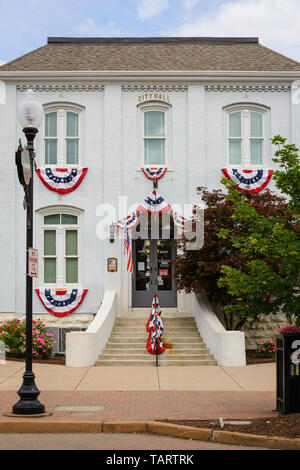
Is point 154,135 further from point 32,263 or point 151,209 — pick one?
point 32,263

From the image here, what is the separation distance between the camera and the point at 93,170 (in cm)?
1962

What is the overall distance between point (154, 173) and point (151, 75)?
10.1 ft

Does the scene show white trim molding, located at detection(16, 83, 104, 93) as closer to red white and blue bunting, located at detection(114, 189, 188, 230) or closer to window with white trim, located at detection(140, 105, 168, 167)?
window with white trim, located at detection(140, 105, 168, 167)

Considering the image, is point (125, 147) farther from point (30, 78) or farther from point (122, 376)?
point (122, 376)

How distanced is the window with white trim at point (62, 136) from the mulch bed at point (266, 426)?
40.8 ft

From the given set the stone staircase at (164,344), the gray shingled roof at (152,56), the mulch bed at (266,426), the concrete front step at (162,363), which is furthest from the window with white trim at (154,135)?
the mulch bed at (266,426)

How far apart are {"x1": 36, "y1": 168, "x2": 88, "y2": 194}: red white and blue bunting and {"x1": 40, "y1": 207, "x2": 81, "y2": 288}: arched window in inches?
25.3

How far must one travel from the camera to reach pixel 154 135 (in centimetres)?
2000

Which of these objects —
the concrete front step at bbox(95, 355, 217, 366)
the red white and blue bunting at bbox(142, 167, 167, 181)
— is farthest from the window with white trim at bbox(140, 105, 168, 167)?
the concrete front step at bbox(95, 355, 217, 366)

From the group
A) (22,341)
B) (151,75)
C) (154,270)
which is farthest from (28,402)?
(151,75)

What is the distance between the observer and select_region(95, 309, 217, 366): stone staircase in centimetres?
1556

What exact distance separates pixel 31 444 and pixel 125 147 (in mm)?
12992

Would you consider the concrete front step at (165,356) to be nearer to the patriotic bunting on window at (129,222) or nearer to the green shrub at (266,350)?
the green shrub at (266,350)

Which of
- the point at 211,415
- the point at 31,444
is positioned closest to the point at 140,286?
the point at 211,415
